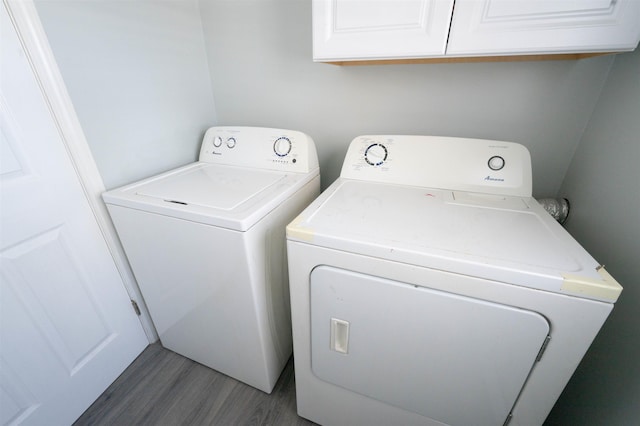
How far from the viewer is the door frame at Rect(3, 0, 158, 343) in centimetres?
94

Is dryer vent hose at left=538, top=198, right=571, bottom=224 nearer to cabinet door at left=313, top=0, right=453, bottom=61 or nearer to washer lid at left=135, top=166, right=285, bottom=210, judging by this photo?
cabinet door at left=313, top=0, right=453, bottom=61

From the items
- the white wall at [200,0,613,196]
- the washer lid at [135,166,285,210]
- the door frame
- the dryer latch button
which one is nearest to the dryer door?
the dryer latch button

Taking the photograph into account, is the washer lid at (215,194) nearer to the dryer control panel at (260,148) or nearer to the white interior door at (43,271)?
the dryer control panel at (260,148)

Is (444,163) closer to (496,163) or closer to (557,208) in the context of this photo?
(496,163)

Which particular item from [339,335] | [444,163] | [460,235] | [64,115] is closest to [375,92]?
[444,163]

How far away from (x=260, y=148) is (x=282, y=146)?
0.14 meters

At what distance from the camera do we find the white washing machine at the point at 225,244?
1043mm

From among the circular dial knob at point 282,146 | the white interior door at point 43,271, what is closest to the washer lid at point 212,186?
the circular dial knob at point 282,146

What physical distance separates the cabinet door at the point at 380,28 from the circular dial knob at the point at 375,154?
0.38 m

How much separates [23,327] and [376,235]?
1.39 metres

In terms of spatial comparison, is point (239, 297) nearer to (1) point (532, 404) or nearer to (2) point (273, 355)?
(2) point (273, 355)

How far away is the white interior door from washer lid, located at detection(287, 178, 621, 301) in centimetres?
102

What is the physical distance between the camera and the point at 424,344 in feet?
2.77

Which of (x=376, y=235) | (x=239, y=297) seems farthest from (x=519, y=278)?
(x=239, y=297)
